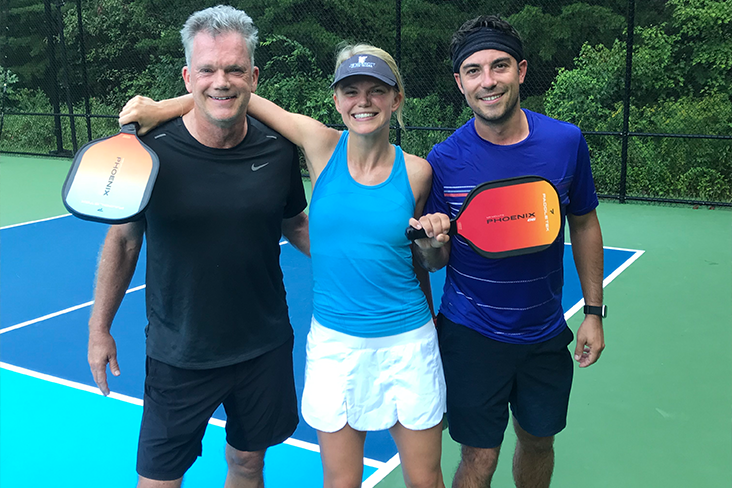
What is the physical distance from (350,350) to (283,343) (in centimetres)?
41

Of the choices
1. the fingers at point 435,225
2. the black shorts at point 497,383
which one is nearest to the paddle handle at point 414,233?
the fingers at point 435,225

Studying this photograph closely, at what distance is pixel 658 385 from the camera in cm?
447

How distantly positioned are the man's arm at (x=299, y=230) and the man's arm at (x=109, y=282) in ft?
2.00

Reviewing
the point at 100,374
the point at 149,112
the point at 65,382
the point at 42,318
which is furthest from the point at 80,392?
the point at 149,112

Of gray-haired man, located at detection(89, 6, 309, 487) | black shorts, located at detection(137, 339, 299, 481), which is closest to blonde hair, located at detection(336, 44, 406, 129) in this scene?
gray-haired man, located at detection(89, 6, 309, 487)

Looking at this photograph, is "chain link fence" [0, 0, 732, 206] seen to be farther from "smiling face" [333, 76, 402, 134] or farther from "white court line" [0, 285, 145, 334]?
"smiling face" [333, 76, 402, 134]

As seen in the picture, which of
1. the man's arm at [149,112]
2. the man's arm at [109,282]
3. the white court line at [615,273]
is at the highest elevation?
the man's arm at [149,112]

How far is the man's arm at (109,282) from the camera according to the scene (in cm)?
257

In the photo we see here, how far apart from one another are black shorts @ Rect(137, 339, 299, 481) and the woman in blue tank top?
9.4 inches

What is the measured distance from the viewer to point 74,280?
6.86 metres

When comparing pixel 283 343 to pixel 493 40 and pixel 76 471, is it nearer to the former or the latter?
pixel 493 40

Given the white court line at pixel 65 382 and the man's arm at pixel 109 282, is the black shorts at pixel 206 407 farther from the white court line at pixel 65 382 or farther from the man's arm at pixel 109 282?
the white court line at pixel 65 382

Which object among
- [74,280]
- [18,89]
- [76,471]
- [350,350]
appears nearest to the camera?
[350,350]

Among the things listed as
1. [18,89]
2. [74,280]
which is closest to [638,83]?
[74,280]
